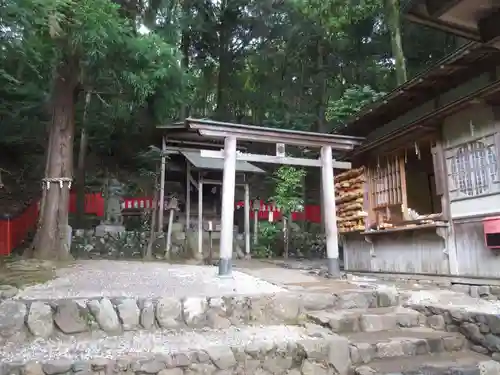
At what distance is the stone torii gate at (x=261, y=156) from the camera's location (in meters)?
9.02

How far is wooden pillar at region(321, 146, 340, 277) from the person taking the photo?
33.7ft

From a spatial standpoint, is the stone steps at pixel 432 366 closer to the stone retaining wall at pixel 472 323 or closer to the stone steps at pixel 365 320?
the stone retaining wall at pixel 472 323

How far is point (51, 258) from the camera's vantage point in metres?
11.0

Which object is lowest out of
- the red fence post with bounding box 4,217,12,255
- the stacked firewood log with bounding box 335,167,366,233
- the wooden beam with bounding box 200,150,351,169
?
the red fence post with bounding box 4,217,12,255

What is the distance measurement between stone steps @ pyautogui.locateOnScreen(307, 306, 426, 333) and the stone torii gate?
2.87 meters

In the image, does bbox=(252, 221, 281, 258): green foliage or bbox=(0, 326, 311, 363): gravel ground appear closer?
bbox=(0, 326, 311, 363): gravel ground

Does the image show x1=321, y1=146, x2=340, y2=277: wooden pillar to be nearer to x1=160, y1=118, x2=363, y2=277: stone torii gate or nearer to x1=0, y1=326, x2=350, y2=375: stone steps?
x1=160, y1=118, x2=363, y2=277: stone torii gate

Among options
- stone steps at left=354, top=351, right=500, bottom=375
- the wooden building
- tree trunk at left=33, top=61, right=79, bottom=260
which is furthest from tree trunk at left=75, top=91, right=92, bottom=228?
stone steps at left=354, top=351, right=500, bottom=375

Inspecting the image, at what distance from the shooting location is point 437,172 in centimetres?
962

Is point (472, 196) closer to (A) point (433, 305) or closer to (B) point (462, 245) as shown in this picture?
(B) point (462, 245)

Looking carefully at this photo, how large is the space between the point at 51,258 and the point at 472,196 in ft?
34.4

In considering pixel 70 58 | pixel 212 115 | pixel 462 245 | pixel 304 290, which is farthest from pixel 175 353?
pixel 212 115

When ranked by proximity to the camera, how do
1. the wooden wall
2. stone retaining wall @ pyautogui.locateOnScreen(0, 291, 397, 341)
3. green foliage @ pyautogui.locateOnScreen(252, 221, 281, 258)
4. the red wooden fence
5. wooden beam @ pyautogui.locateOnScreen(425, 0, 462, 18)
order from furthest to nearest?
green foliage @ pyautogui.locateOnScreen(252, 221, 281, 258) < the red wooden fence < the wooden wall < stone retaining wall @ pyautogui.locateOnScreen(0, 291, 397, 341) < wooden beam @ pyautogui.locateOnScreen(425, 0, 462, 18)

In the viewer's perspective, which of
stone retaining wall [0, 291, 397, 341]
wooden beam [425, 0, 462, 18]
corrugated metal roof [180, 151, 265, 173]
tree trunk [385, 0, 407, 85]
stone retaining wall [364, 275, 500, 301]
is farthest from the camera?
corrugated metal roof [180, 151, 265, 173]
